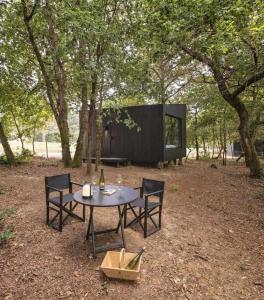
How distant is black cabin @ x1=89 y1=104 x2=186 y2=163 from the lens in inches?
396

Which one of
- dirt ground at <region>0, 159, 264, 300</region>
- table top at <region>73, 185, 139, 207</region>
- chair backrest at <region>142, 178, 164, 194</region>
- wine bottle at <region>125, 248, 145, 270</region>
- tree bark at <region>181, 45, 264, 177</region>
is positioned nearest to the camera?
dirt ground at <region>0, 159, 264, 300</region>

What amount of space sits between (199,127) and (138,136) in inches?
204

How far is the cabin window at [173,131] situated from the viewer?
38.9 ft

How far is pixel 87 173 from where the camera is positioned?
7.46m

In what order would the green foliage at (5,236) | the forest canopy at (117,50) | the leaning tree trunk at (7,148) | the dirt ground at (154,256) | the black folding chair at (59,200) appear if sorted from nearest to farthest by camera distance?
the dirt ground at (154,256), the green foliage at (5,236), the black folding chair at (59,200), the forest canopy at (117,50), the leaning tree trunk at (7,148)

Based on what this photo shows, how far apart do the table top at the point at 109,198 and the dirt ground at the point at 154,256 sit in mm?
688

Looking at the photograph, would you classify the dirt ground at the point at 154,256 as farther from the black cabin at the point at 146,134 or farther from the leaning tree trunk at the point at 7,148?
the black cabin at the point at 146,134

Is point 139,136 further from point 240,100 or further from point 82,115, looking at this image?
point 240,100

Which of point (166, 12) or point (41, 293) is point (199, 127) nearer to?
point (166, 12)

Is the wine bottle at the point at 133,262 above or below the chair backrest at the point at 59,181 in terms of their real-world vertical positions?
below

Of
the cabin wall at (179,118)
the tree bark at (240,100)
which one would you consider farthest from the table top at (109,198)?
the cabin wall at (179,118)

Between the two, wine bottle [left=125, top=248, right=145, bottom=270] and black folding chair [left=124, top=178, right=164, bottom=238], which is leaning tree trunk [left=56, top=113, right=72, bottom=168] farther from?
wine bottle [left=125, top=248, right=145, bottom=270]

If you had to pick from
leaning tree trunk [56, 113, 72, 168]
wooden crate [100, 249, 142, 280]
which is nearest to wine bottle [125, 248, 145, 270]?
wooden crate [100, 249, 142, 280]

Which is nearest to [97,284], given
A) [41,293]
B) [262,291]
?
[41,293]
